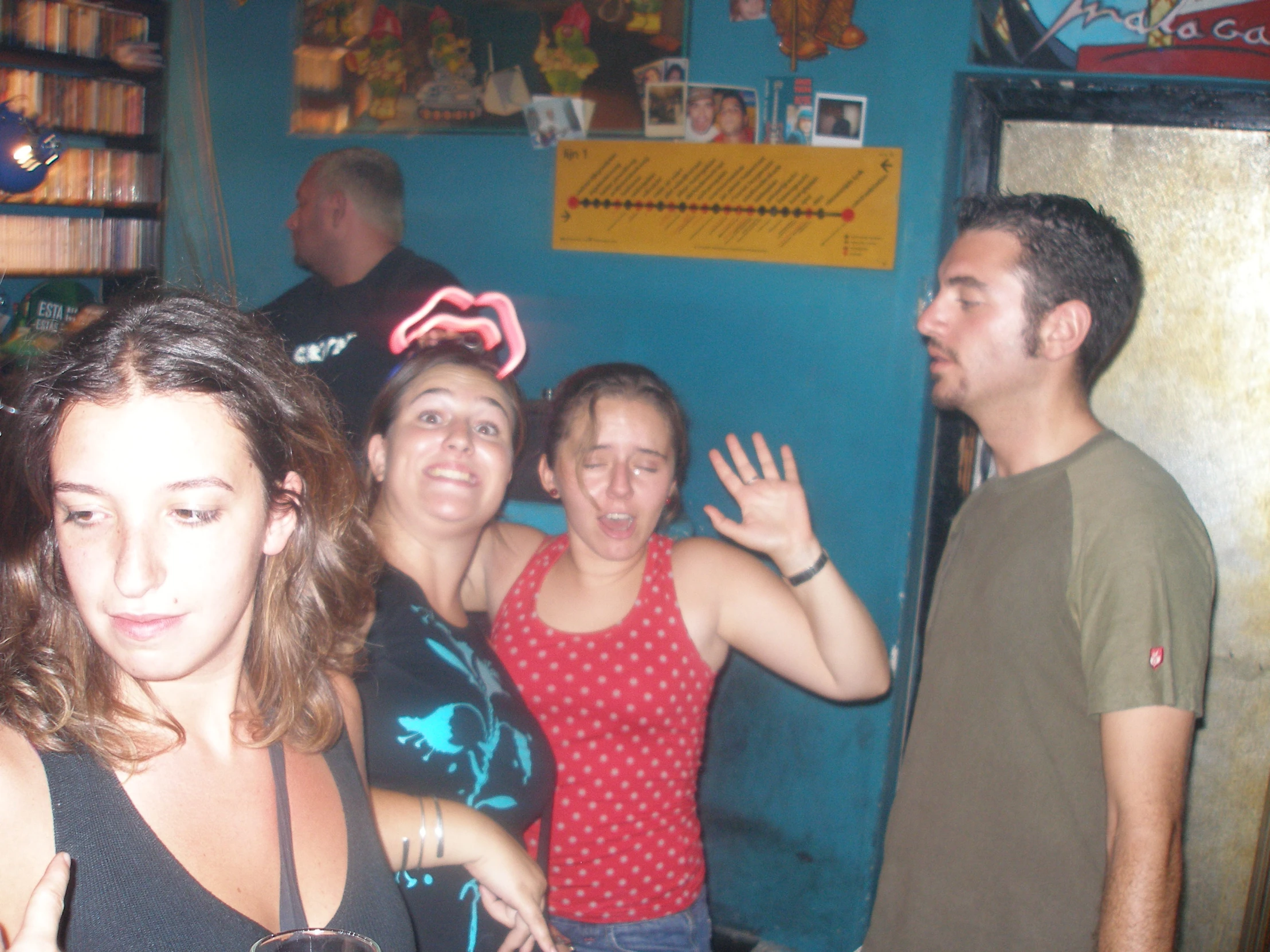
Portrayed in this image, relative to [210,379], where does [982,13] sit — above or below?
above

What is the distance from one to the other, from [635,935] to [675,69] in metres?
2.45

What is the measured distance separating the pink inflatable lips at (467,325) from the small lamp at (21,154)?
932 millimetres

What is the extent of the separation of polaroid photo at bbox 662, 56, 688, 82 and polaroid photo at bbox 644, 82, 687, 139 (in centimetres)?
1

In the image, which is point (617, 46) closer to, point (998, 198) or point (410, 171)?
point (410, 171)

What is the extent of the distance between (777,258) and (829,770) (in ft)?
5.45

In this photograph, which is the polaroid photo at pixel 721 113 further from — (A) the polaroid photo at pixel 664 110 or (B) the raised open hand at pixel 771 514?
(B) the raised open hand at pixel 771 514

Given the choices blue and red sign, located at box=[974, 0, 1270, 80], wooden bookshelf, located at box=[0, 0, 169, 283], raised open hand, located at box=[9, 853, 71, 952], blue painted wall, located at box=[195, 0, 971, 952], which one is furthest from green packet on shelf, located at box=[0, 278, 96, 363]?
blue and red sign, located at box=[974, 0, 1270, 80]

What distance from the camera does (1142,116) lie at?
257cm

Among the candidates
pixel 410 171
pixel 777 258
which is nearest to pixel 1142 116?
pixel 777 258

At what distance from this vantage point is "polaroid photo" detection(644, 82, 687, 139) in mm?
2953

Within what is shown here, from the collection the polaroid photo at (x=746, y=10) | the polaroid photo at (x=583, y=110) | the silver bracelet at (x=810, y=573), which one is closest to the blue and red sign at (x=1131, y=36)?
the polaroid photo at (x=746, y=10)

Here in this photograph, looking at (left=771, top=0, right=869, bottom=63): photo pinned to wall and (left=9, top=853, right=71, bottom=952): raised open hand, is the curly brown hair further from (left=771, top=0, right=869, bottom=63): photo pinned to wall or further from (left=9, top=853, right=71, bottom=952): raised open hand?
(left=771, top=0, right=869, bottom=63): photo pinned to wall

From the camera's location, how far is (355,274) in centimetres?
339

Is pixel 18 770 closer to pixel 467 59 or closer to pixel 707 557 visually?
pixel 707 557
